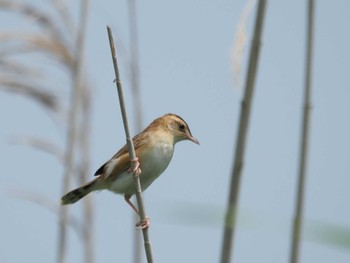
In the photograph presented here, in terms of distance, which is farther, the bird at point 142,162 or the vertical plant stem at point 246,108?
the bird at point 142,162

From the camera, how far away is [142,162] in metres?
4.34

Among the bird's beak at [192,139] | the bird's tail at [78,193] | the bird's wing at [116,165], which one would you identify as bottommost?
the bird's tail at [78,193]

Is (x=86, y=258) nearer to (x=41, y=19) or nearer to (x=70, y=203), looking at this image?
(x=70, y=203)

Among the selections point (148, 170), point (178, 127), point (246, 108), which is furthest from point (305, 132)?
point (178, 127)

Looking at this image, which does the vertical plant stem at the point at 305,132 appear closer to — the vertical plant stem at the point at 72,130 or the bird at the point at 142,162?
the bird at the point at 142,162

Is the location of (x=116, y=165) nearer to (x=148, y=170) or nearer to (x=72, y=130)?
(x=148, y=170)

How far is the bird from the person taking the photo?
4277mm

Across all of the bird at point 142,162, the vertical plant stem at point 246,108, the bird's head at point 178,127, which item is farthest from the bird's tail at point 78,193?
the vertical plant stem at point 246,108

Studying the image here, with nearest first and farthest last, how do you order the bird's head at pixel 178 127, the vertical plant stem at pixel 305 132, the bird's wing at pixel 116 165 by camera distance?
the vertical plant stem at pixel 305 132 < the bird's wing at pixel 116 165 < the bird's head at pixel 178 127

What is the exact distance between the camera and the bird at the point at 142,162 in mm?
4277

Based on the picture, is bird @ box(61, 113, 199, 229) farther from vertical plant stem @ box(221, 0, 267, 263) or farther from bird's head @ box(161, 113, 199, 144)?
vertical plant stem @ box(221, 0, 267, 263)

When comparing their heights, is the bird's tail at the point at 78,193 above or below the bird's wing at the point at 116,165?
below

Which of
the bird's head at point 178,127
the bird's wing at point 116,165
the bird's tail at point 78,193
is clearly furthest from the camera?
the bird's head at point 178,127

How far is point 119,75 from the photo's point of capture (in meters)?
2.65
